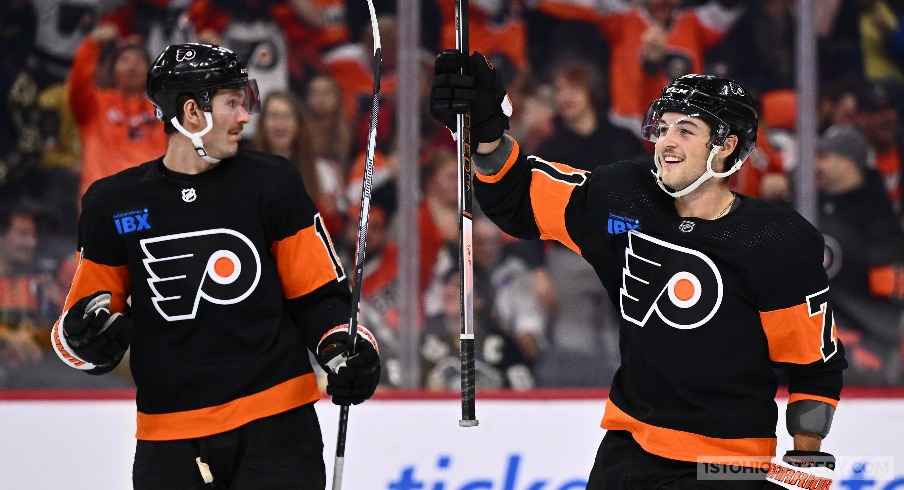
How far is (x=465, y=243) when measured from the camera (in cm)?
266

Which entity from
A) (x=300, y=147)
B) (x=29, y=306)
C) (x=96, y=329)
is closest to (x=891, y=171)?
(x=300, y=147)

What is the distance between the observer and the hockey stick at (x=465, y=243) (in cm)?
261

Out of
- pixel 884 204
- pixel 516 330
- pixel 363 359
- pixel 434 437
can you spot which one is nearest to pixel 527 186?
pixel 363 359

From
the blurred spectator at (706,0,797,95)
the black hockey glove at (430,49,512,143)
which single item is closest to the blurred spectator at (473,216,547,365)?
the blurred spectator at (706,0,797,95)

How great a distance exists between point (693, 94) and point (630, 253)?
14.6 inches

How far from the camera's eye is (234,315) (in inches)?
104

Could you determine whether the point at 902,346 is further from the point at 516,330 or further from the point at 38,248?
the point at 38,248

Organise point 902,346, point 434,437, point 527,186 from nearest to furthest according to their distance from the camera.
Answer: point 527,186
point 434,437
point 902,346

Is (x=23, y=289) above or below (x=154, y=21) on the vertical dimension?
below

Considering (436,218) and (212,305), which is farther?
(436,218)

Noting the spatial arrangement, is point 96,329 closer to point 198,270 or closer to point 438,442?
point 198,270

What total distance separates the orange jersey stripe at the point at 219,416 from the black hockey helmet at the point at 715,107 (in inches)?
38.8

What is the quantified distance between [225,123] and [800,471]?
4.69 feet

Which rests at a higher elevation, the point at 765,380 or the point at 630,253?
the point at 630,253
